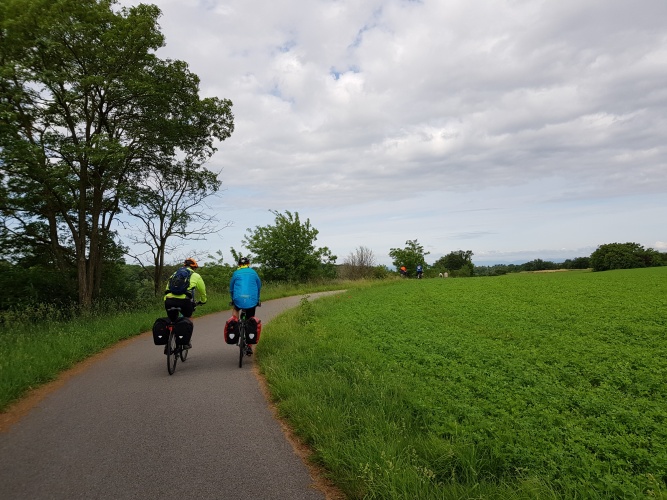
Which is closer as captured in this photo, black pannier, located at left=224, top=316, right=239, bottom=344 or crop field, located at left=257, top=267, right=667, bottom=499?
crop field, located at left=257, top=267, right=667, bottom=499

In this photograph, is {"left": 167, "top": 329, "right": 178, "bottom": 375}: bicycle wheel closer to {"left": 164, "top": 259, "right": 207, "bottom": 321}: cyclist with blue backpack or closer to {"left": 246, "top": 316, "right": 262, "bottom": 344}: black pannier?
{"left": 164, "top": 259, "right": 207, "bottom": 321}: cyclist with blue backpack

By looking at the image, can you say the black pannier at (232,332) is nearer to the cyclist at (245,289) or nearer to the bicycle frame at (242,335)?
the bicycle frame at (242,335)

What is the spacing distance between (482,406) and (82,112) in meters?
17.9

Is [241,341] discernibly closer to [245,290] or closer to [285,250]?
[245,290]

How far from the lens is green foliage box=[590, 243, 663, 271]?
157ft

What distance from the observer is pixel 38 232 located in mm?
16125

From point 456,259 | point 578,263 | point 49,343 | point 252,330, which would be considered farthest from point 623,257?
point 49,343

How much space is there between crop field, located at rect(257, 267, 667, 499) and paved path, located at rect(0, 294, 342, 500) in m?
0.48

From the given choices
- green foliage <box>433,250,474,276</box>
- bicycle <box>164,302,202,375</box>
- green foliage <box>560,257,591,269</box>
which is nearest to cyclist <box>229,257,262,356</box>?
bicycle <box>164,302,202,375</box>

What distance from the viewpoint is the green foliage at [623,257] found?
157 feet

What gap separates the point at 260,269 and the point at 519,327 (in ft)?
80.6

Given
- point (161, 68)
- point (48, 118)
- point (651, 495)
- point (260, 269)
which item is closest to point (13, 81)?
point (48, 118)

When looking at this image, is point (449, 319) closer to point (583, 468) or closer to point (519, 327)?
point (519, 327)

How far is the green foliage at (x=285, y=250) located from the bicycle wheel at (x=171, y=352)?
80.4 ft
